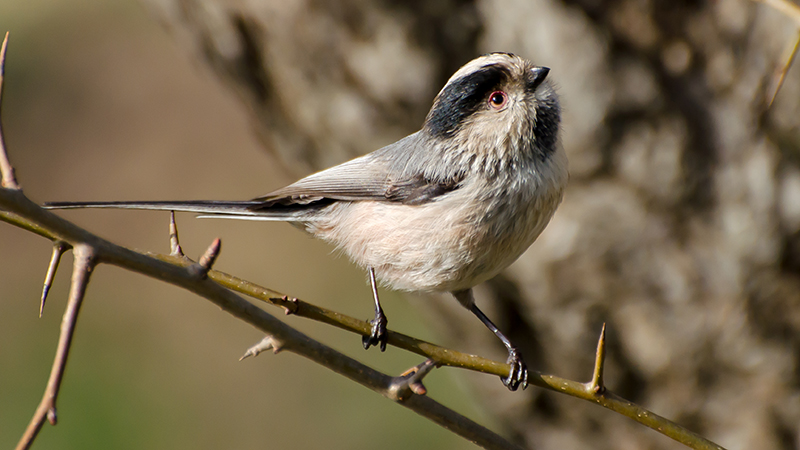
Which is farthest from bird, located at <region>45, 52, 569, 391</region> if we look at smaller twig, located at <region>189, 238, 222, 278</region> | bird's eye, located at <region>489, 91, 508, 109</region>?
smaller twig, located at <region>189, 238, 222, 278</region>

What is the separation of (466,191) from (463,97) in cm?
29

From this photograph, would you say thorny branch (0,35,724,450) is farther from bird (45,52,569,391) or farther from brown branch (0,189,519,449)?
bird (45,52,569,391)

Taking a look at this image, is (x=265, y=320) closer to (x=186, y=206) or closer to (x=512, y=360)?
(x=186, y=206)

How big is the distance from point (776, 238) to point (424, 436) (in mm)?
2719

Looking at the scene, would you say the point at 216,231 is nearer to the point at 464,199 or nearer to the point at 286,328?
the point at 464,199

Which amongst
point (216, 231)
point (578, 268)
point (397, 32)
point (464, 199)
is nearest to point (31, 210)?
point (464, 199)

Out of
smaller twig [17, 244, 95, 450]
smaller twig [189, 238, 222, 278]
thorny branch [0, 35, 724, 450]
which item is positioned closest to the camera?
smaller twig [17, 244, 95, 450]

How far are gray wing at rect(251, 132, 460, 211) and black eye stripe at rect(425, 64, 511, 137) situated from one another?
0.47ft

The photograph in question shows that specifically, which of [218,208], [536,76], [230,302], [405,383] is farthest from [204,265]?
[536,76]

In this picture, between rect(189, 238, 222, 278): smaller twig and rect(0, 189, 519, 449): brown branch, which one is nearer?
rect(0, 189, 519, 449): brown branch

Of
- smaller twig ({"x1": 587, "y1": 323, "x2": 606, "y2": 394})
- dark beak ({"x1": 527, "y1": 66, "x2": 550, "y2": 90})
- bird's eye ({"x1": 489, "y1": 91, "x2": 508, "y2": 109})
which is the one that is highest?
dark beak ({"x1": 527, "y1": 66, "x2": 550, "y2": 90})

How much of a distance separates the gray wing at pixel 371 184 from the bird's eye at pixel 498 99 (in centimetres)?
30

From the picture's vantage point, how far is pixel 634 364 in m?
3.44

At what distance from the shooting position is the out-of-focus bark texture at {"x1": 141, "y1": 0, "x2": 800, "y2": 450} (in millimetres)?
3064
